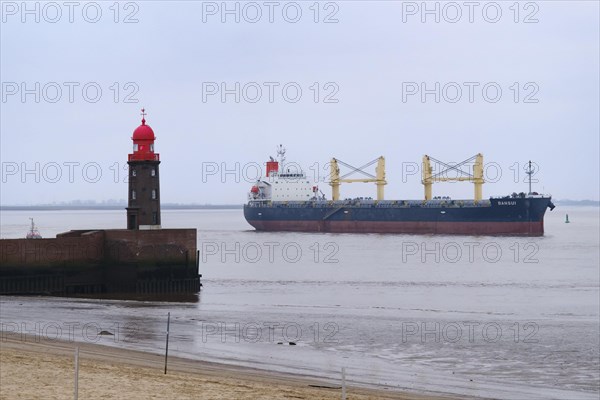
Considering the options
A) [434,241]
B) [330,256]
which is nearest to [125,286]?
[330,256]

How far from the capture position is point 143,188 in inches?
1302

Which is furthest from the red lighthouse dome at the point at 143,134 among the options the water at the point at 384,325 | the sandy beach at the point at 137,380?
the sandy beach at the point at 137,380

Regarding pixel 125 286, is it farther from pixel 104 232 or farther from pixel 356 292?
pixel 356 292

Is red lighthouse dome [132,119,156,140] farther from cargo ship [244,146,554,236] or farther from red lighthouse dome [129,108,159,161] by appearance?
cargo ship [244,146,554,236]

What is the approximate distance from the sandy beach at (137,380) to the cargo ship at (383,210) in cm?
6929

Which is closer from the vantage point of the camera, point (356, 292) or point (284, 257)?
point (356, 292)

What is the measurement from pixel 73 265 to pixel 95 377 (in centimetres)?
1849

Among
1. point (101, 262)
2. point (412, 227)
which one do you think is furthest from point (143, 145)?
point (412, 227)

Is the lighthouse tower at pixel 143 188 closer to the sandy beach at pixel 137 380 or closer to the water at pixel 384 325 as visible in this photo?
the water at pixel 384 325

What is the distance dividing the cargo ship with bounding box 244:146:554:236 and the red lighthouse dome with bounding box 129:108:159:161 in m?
55.4

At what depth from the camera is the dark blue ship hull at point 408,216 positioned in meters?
84.6

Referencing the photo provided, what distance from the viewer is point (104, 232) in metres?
32.1

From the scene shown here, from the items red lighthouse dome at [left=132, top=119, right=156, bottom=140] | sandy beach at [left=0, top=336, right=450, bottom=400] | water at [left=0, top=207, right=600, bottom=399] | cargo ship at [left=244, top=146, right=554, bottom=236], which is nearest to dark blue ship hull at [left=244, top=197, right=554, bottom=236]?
cargo ship at [left=244, top=146, right=554, bottom=236]

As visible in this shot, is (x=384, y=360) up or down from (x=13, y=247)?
down
